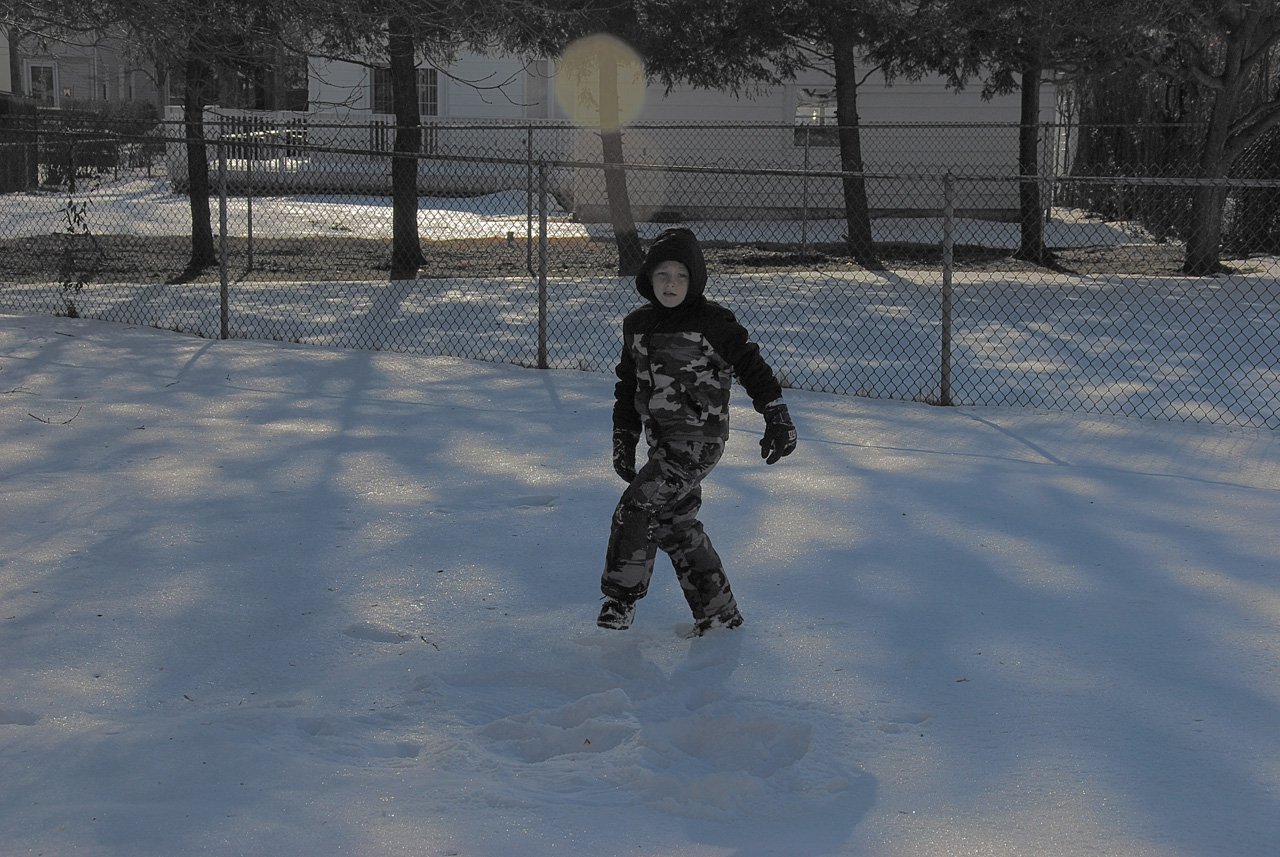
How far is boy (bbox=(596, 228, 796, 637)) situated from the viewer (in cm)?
360

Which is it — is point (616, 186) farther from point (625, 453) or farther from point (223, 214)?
point (625, 453)

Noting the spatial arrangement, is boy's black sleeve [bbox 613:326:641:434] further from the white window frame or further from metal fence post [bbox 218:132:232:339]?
the white window frame

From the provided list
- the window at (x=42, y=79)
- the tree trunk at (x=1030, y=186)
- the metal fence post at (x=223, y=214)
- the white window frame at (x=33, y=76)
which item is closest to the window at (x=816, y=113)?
the tree trunk at (x=1030, y=186)

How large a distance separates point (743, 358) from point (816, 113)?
20549 mm

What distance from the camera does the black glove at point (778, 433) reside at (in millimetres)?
3584

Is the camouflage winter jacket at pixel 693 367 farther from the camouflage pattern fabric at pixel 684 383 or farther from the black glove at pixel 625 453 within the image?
the black glove at pixel 625 453

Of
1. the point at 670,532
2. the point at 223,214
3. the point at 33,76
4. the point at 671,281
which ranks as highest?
the point at 33,76

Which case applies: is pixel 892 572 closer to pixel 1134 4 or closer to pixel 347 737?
pixel 347 737

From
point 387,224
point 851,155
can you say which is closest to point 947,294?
point 851,155

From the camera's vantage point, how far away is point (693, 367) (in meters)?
3.62

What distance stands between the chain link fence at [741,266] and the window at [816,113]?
0.11 metres

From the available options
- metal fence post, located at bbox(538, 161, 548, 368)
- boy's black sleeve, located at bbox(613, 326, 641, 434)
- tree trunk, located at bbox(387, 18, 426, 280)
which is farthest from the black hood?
tree trunk, located at bbox(387, 18, 426, 280)

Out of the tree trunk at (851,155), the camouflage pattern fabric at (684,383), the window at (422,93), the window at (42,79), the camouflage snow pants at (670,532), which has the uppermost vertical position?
the window at (42,79)

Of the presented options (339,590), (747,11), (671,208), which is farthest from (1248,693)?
(671,208)
